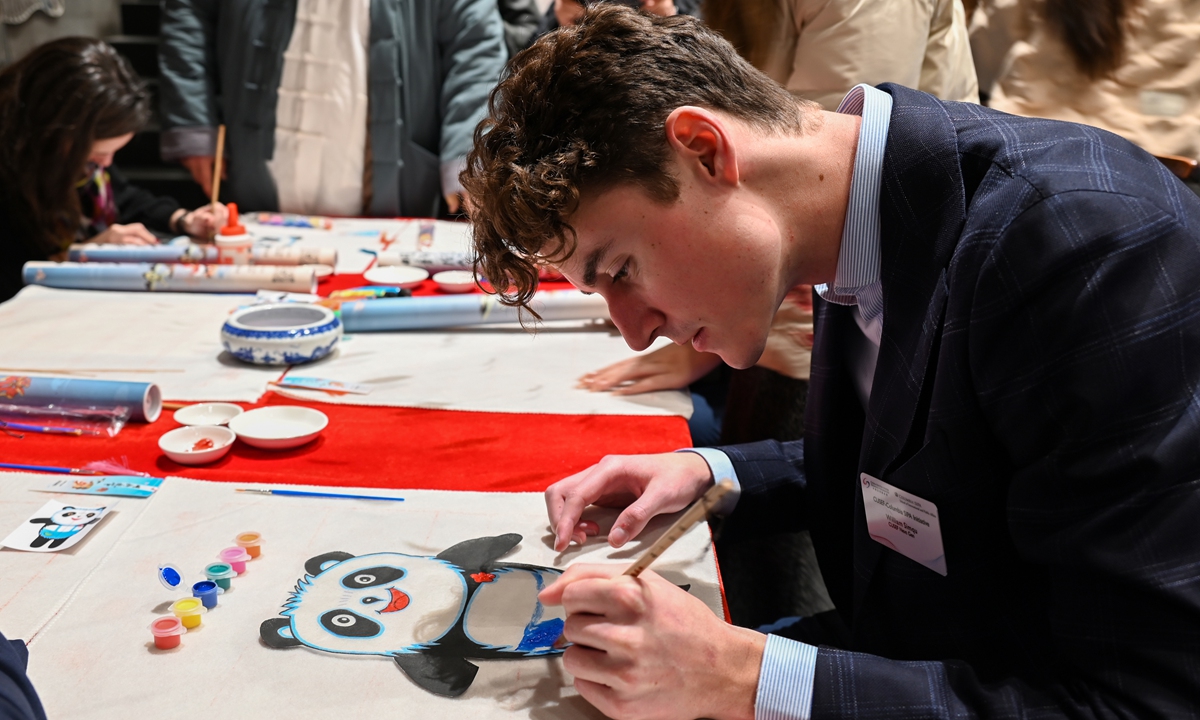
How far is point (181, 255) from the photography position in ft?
7.51

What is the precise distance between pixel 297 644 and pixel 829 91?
55.8 inches

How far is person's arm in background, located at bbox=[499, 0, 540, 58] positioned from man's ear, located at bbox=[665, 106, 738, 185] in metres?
3.04

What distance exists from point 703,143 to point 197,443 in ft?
2.74

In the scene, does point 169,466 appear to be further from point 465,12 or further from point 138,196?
point 465,12

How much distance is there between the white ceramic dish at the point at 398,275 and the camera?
2191 mm

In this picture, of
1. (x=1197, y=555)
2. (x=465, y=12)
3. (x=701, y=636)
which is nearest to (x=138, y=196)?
(x=465, y=12)

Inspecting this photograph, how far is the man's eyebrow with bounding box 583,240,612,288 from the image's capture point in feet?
3.23

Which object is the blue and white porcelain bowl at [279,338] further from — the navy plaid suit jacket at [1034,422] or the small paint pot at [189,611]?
the navy plaid suit jacket at [1034,422]

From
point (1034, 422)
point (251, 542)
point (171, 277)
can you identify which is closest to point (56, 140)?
point (171, 277)

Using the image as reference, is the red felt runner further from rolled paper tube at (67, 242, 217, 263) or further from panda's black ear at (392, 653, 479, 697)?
rolled paper tube at (67, 242, 217, 263)

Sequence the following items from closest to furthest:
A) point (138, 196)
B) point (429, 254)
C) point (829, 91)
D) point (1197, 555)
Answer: point (1197, 555), point (829, 91), point (429, 254), point (138, 196)

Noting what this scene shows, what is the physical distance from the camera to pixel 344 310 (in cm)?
189

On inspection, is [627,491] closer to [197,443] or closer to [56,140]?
[197,443]

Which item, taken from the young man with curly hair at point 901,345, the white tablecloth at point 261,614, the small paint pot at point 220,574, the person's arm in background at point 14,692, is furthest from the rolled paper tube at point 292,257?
the person's arm in background at point 14,692
